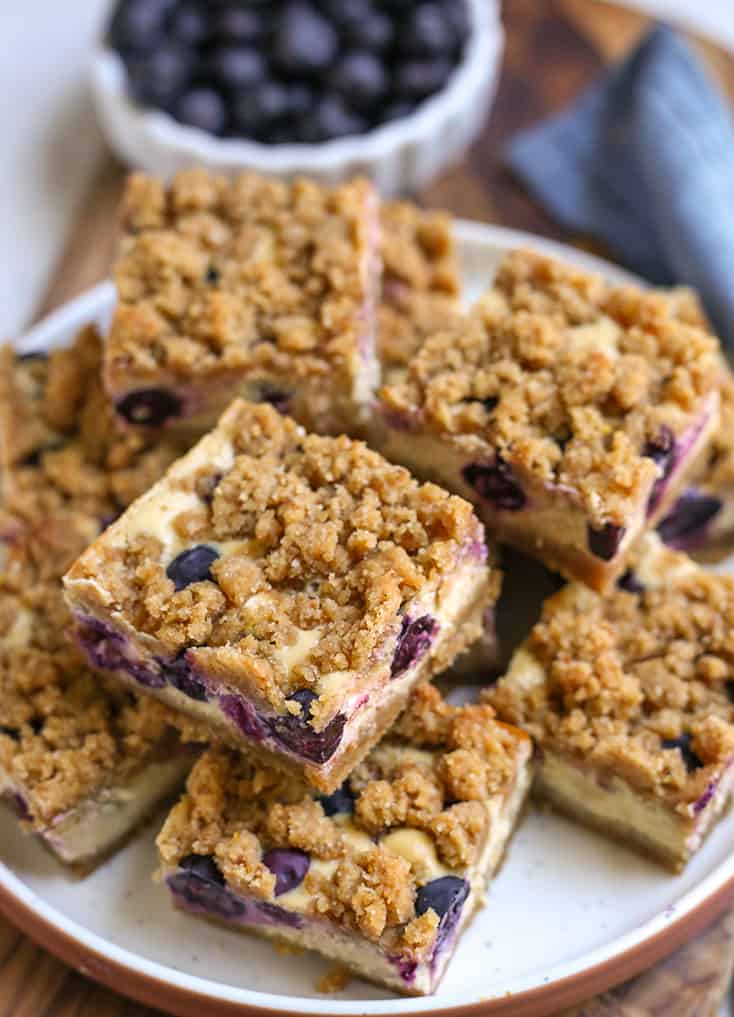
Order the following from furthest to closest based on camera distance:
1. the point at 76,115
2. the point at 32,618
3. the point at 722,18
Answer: the point at 722,18 < the point at 76,115 < the point at 32,618

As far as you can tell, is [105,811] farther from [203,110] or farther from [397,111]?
[397,111]

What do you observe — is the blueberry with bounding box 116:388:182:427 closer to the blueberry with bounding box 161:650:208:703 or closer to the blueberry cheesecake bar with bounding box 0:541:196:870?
the blueberry cheesecake bar with bounding box 0:541:196:870

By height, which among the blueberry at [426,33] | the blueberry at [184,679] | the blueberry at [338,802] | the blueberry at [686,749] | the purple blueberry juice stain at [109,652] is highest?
the blueberry at [426,33]

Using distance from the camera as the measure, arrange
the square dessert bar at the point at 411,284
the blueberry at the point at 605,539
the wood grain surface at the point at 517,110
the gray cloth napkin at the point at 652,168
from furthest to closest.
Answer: the wood grain surface at the point at 517,110 < the gray cloth napkin at the point at 652,168 < the square dessert bar at the point at 411,284 < the blueberry at the point at 605,539

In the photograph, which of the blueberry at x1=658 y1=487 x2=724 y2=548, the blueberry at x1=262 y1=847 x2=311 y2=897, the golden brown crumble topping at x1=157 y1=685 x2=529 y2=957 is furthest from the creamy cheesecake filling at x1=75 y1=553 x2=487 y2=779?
the blueberry at x1=658 y1=487 x2=724 y2=548

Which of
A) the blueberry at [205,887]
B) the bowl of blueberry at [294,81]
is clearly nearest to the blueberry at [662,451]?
the blueberry at [205,887]

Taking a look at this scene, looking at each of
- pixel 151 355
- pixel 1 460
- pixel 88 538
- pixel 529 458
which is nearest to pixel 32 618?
pixel 88 538

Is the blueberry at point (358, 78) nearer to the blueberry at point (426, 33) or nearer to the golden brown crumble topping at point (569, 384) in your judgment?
the blueberry at point (426, 33)

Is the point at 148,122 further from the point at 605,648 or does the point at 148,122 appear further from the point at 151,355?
the point at 605,648
